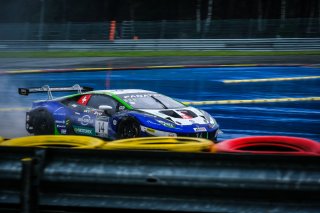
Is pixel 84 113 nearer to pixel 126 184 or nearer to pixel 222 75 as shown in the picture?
pixel 126 184

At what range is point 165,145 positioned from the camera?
509 centimetres

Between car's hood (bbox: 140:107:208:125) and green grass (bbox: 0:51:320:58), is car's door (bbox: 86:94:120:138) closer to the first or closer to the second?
car's hood (bbox: 140:107:208:125)

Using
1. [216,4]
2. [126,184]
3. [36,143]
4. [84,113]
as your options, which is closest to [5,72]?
[84,113]

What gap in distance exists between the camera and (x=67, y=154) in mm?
4340

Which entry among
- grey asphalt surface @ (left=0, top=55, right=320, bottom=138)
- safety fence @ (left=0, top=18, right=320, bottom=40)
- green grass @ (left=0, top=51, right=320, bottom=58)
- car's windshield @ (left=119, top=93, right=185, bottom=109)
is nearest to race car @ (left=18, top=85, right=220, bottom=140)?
car's windshield @ (left=119, top=93, right=185, bottom=109)

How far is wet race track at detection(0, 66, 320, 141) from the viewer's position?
37.2ft

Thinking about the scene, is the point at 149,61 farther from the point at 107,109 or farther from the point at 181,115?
the point at 181,115

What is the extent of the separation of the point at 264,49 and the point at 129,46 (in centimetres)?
776

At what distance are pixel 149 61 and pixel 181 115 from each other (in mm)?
16649

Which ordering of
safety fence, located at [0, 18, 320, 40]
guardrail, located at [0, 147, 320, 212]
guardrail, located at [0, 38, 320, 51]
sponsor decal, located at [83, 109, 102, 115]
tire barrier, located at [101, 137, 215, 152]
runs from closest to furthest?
guardrail, located at [0, 147, 320, 212] < tire barrier, located at [101, 137, 215, 152] < sponsor decal, located at [83, 109, 102, 115] < guardrail, located at [0, 38, 320, 51] < safety fence, located at [0, 18, 320, 40]

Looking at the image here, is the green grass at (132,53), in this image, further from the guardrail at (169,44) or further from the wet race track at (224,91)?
the wet race track at (224,91)

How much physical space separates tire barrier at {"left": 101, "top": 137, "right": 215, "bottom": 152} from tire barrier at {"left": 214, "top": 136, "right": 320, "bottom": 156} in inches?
6.1

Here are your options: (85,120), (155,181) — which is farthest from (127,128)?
(155,181)

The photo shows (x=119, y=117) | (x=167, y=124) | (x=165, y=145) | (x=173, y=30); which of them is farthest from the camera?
(x=173, y=30)
